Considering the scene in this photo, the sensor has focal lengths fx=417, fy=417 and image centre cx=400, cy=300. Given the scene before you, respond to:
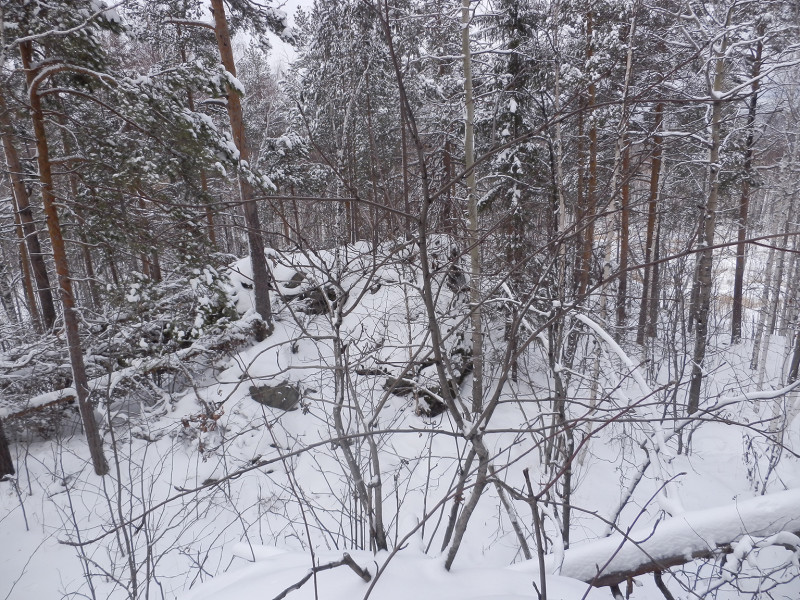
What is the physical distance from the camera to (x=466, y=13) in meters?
6.56

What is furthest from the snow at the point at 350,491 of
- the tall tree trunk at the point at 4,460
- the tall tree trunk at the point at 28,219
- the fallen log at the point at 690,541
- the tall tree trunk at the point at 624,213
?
the tall tree trunk at the point at 28,219

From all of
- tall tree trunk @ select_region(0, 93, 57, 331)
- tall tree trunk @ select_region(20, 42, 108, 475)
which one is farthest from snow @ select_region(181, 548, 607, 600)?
tall tree trunk @ select_region(0, 93, 57, 331)

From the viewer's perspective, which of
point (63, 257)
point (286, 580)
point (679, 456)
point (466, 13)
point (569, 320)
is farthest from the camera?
point (679, 456)

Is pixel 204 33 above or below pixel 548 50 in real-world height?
above

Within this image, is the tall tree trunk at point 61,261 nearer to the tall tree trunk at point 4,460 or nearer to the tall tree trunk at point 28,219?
the tall tree trunk at point 4,460

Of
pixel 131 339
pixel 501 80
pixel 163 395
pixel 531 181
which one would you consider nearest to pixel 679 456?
pixel 531 181

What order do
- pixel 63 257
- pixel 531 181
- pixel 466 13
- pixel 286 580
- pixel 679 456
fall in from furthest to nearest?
1. pixel 531 181
2. pixel 679 456
3. pixel 466 13
4. pixel 63 257
5. pixel 286 580

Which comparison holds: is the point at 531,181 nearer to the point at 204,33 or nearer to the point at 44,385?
the point at 204,33

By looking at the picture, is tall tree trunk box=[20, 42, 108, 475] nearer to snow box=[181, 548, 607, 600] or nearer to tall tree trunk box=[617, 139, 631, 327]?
snow box=[181, 548, 607, 600]

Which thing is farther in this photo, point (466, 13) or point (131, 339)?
point (131, 339)

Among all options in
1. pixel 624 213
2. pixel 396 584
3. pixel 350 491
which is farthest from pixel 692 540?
pixel 624 213

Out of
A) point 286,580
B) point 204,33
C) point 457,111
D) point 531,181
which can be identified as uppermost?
point 204,33

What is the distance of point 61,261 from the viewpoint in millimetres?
6023

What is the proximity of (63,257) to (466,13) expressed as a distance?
280 inches
